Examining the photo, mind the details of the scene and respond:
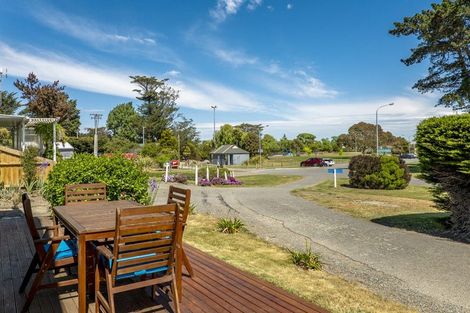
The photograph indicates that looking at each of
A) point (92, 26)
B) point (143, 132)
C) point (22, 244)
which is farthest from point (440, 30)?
point (143, 132)

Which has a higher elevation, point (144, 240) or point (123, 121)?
point (123, 121)

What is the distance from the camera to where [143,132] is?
205 feet

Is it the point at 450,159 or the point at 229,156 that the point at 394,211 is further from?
the point at 229,156

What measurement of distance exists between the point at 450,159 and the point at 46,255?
22.3 ft

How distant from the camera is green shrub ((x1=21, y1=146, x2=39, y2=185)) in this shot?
12.2m

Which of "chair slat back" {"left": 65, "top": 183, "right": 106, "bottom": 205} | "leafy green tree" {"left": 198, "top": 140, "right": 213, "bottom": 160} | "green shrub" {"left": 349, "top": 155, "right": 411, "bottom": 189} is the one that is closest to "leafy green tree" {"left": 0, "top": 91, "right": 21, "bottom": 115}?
"leafy green tree" {"left": 198, "top": 140, "right": 213, "bottom": 160}

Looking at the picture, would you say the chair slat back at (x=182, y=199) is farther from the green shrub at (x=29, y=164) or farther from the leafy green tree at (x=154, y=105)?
the leafy green tree at (x=154, y=105)

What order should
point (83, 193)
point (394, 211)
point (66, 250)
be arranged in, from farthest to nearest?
point (394, 211), point (83, 193), point (66, 250)

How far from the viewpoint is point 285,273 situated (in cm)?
474

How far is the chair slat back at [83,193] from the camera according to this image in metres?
4.58

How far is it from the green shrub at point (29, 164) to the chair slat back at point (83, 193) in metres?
8.73

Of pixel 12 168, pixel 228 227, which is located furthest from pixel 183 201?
pixel 12 168

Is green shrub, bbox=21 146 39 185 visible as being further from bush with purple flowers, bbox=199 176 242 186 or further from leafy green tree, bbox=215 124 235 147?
leafy green tree, bbox=215 124 235 147

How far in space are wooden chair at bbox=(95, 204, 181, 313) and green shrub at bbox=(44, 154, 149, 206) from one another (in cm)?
422
